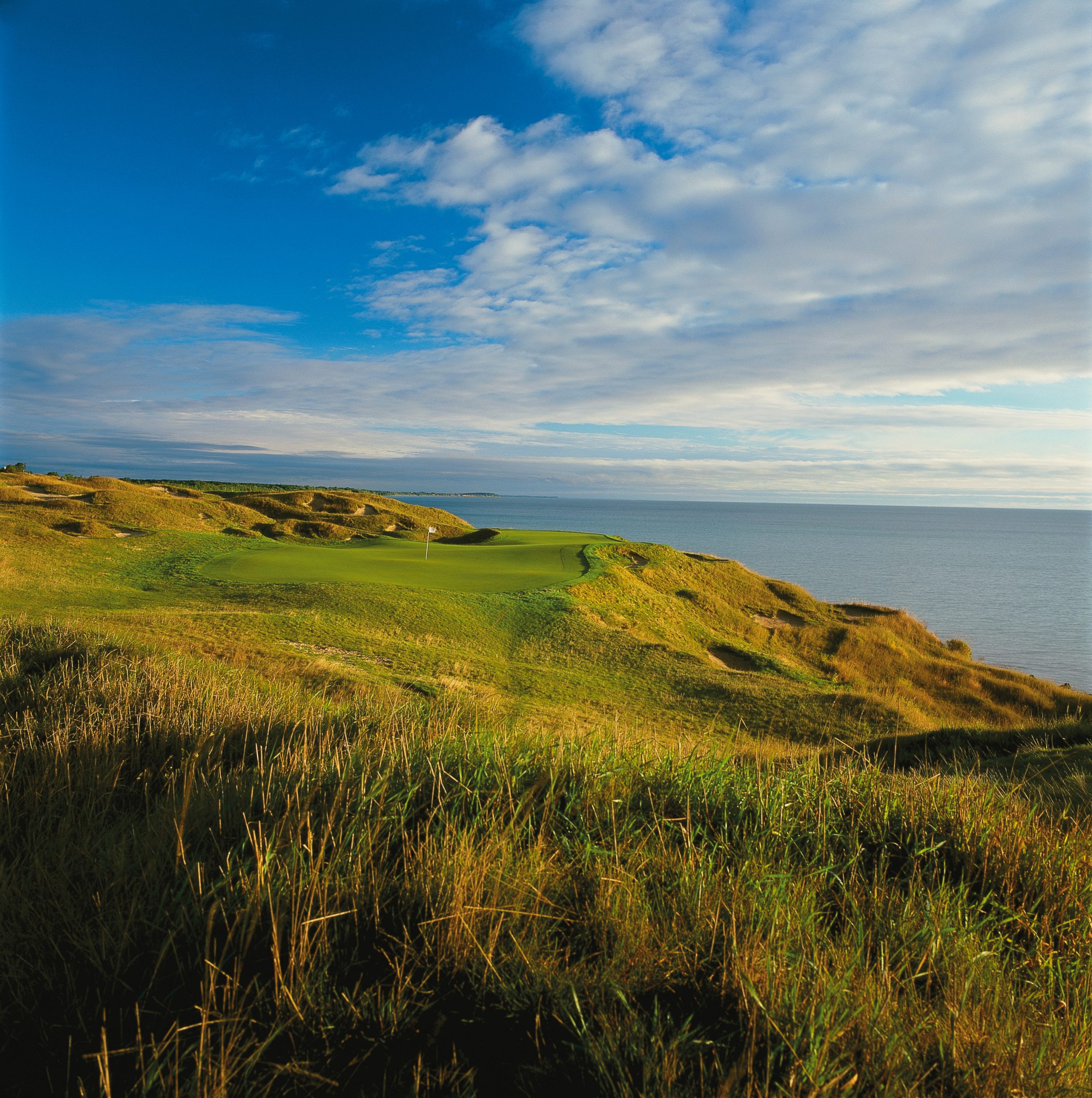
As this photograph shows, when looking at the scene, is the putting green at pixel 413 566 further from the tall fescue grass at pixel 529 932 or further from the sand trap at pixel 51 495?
the tall fescue grass at pixel 529 932

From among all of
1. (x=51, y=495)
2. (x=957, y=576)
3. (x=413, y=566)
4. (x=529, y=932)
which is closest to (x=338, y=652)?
(x=529, y=932)

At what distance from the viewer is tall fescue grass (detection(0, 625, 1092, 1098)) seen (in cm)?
204

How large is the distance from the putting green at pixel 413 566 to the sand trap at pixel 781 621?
28.9 feet

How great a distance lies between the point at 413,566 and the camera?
2659cm

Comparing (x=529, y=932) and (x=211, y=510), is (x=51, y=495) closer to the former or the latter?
(x=211, y=510)

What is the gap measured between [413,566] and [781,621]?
17.4 m

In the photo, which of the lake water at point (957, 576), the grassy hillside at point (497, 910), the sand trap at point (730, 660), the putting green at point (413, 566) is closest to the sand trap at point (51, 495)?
the putting green at point (413, 566)

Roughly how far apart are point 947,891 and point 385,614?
54.2 ft

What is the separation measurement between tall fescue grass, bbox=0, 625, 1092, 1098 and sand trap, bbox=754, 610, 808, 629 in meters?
26.8

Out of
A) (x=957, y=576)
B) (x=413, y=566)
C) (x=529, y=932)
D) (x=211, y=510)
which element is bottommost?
(x=957, y=576)

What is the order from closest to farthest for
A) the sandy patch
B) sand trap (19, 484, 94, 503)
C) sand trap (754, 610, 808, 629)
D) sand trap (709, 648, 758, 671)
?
the sandy patch
sand trap (709, 648, 758, 671)
sand trap (754, 610, 808, 629)
sand trap (19, 484, 94, 503)

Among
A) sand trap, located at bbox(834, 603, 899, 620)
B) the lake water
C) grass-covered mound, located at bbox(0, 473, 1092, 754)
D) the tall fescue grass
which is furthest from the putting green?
the lake water

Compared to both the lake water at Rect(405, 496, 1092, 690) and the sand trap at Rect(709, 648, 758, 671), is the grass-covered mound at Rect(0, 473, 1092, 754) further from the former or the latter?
the lake water at Rect(405, 496, 1092, 690)

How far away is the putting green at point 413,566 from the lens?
22.8 metres
